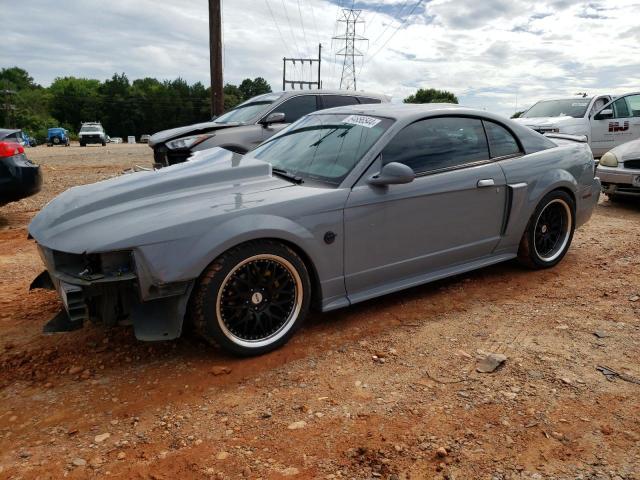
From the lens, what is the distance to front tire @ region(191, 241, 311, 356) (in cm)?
282

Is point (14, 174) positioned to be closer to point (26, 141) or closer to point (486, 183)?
point (486, 183)

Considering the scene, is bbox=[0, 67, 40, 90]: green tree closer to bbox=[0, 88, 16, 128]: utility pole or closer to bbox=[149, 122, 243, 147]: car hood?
bbox=[0, 88, 16, 128]: utility pole

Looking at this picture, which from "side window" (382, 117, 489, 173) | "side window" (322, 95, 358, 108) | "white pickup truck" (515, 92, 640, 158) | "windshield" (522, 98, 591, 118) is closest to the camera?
"side window" (382, 117, 489, 173)

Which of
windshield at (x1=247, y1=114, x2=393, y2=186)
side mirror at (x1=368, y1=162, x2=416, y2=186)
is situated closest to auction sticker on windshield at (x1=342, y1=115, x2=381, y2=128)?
windshield at (x1=247, y1=114, x2=393, y2=186)

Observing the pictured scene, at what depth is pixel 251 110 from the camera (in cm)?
813

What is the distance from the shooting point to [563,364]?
2.93m

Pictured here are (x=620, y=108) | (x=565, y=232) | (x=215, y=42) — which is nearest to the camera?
(x=565, y=232)

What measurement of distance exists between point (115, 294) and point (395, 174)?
1.85 metres

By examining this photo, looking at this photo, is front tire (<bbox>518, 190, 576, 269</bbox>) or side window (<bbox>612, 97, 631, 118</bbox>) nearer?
front tire (<bbox>518, 190, 576, 269</bbox>)

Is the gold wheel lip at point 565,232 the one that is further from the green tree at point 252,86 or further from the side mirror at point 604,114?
the green tree at point 252,86

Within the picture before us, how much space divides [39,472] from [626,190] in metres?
7.90

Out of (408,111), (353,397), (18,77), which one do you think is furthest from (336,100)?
(18,77)

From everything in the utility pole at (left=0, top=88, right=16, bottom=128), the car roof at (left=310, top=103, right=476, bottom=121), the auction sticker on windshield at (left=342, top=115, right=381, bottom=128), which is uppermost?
the utility pole at (left=0, top=88, right=16, bottom=128)

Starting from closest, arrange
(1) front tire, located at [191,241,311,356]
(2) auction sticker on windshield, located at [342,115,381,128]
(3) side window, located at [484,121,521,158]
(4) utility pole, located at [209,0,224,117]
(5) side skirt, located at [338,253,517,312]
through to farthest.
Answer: (1) front tire, located at [191,241,311,356]
(5) side skirt, located at [338,253,517,312]
(2) auction sticker on windshield, located at [342,115,381,128]
(3) side window, located at [484,121,521,158]
(4) utility pole, located at [209,0,224,117]
